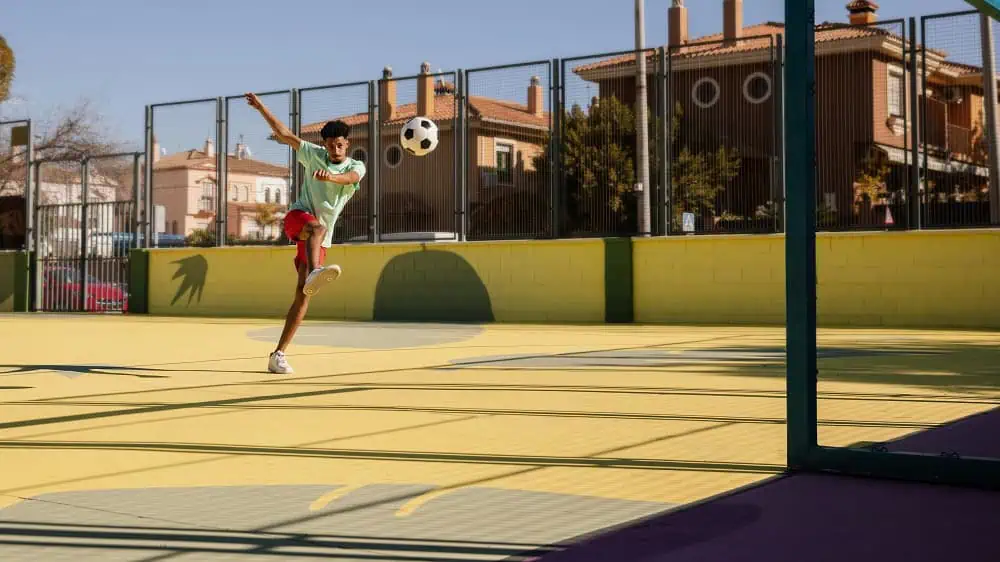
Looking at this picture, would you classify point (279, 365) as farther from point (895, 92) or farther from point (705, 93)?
point (895, 92)

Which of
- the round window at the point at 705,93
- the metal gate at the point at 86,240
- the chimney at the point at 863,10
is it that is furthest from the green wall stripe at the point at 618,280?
the chimney at the point at 863,10

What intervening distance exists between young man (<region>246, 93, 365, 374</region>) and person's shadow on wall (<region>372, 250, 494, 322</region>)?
12.3 metres

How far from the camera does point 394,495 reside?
4.12 meters

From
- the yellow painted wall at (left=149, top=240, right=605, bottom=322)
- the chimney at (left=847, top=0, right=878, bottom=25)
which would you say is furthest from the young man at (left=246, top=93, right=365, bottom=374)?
the chimney at (left=847, top=0, right=878, bottom=25)

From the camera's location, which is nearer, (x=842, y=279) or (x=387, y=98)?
(x=842, y=279)

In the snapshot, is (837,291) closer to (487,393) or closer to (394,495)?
(487,393)

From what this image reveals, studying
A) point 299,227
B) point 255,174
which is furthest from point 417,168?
point 299,227

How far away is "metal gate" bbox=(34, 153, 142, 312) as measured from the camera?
1062 inches

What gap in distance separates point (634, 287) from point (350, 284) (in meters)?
6.39

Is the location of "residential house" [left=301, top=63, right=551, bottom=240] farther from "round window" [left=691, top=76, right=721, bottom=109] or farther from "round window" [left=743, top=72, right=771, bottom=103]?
"round window" [left=743, top=72, right=771, bottom=103]

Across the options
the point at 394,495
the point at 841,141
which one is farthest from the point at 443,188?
the point at 394,495

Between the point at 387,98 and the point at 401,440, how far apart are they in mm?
17862

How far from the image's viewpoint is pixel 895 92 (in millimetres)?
17625

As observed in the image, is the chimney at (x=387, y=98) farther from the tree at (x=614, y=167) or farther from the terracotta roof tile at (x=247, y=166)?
the tree at (x=614, y=167)
